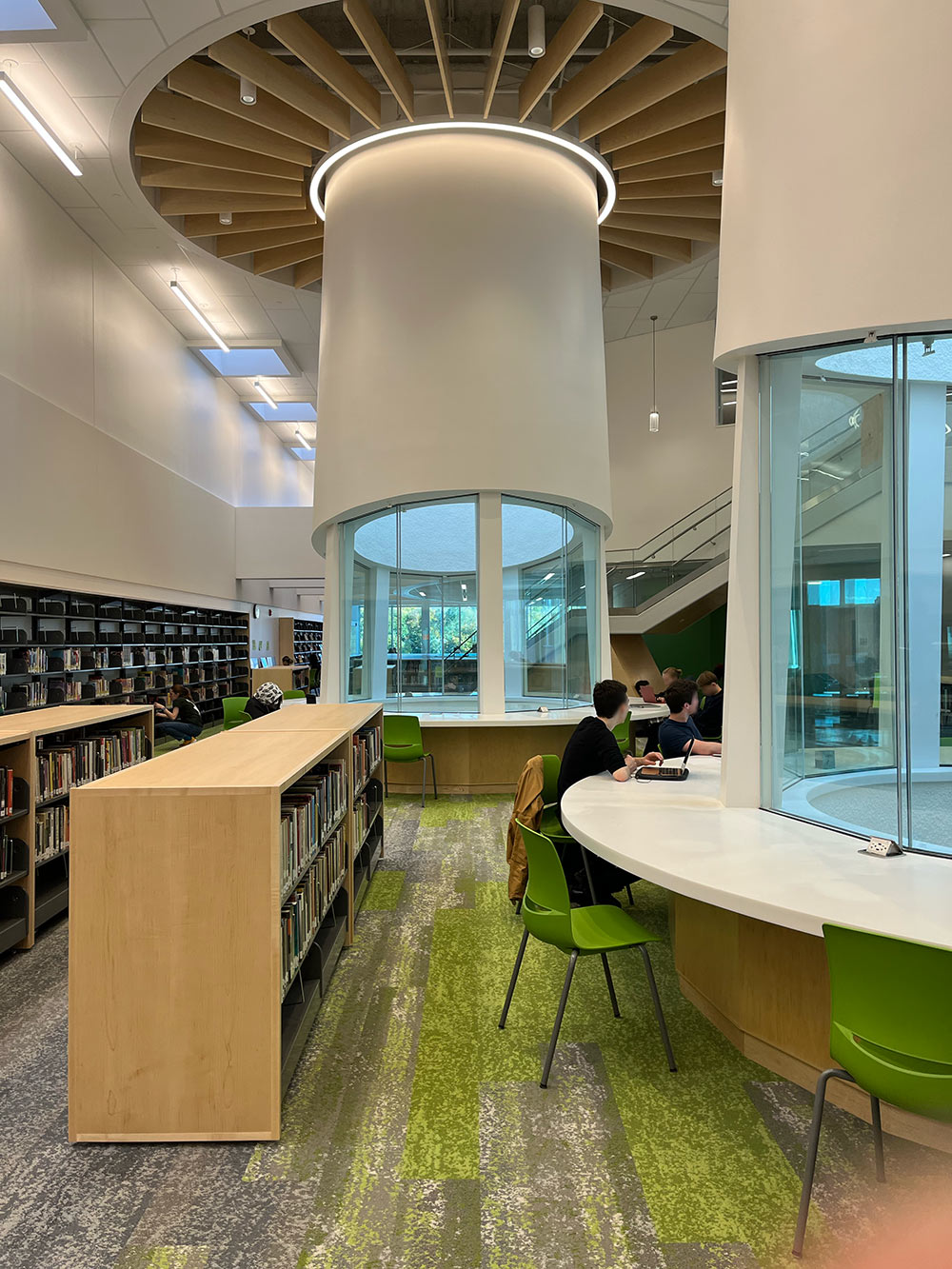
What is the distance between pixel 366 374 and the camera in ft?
27.0

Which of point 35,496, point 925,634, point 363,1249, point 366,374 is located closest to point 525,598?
point 366,374

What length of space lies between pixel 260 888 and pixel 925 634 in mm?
2534

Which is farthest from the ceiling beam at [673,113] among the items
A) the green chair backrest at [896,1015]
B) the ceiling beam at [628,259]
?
the green chair backrest at [896,1015]

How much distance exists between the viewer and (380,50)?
655 cm

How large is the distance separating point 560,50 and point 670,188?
2442 millimetres

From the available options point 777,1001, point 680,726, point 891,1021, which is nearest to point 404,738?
point 680,726

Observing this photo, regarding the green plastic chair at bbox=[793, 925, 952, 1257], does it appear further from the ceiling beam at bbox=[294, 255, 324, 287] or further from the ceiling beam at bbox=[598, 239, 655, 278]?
the ceiling beam at bbox=[294, 255, 324, 287]

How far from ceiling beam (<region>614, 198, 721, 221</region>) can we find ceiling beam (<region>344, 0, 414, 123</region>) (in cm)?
264

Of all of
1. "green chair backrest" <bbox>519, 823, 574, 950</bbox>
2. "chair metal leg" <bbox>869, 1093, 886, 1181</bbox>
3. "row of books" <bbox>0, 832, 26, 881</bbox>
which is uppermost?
"green chair backrest" <bbox>519, 823, 574, 950</bbox>

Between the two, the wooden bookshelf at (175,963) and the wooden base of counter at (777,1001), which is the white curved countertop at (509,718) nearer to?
the wooden base of counter at (777,1001)

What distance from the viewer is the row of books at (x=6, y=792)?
4180 millimetres

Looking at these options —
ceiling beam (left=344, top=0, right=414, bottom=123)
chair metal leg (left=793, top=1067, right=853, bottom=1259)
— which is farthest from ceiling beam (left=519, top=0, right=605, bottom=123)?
chair metal leg (left=793, top=1067, right=853, bottom=1259)

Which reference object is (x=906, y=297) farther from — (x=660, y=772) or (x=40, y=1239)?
(x=40, y=1239)

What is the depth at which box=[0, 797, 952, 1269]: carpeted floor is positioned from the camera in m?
2.15
